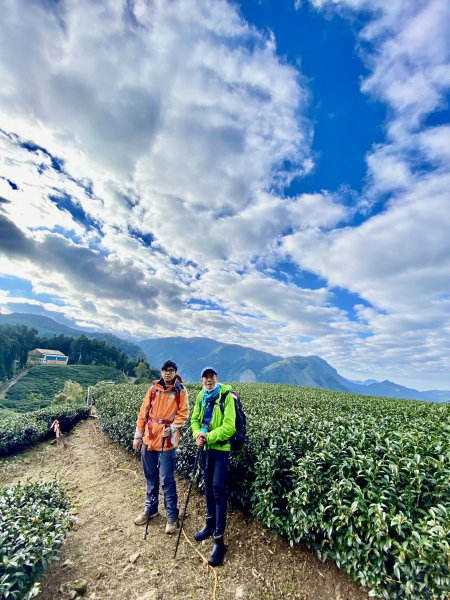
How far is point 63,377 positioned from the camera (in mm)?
81938

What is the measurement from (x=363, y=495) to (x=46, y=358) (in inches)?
4654

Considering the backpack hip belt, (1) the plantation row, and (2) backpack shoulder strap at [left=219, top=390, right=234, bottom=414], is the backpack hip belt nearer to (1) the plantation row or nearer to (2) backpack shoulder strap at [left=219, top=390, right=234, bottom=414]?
(2) backpack shoulder strap at [left=219, top=390, right=234, bottom=414]

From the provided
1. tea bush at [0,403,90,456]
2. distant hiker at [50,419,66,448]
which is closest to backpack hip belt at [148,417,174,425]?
tea bush at [0,403,90,456]

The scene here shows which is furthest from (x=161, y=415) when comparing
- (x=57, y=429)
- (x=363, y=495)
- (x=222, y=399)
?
(x=57, y=429)

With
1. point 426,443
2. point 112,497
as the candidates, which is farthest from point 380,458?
point 112,497

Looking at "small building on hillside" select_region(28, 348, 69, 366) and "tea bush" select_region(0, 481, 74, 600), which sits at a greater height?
"small building on hillside" select_region(28, 348, 69, 366)

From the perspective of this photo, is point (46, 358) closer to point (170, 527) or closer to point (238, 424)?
point (170, 527)

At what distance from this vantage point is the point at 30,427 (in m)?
11.3

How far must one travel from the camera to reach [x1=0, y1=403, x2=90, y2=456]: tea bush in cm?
1053

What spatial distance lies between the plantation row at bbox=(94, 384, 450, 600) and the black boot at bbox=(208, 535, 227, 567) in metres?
0.75

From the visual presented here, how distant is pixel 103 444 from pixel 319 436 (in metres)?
9.56

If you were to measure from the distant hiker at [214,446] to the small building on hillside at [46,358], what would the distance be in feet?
366

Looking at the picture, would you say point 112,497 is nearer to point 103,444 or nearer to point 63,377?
point 103,444

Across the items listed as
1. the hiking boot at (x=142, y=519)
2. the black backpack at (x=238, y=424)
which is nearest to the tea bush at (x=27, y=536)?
the hiking boot at (x=142, y=519)
